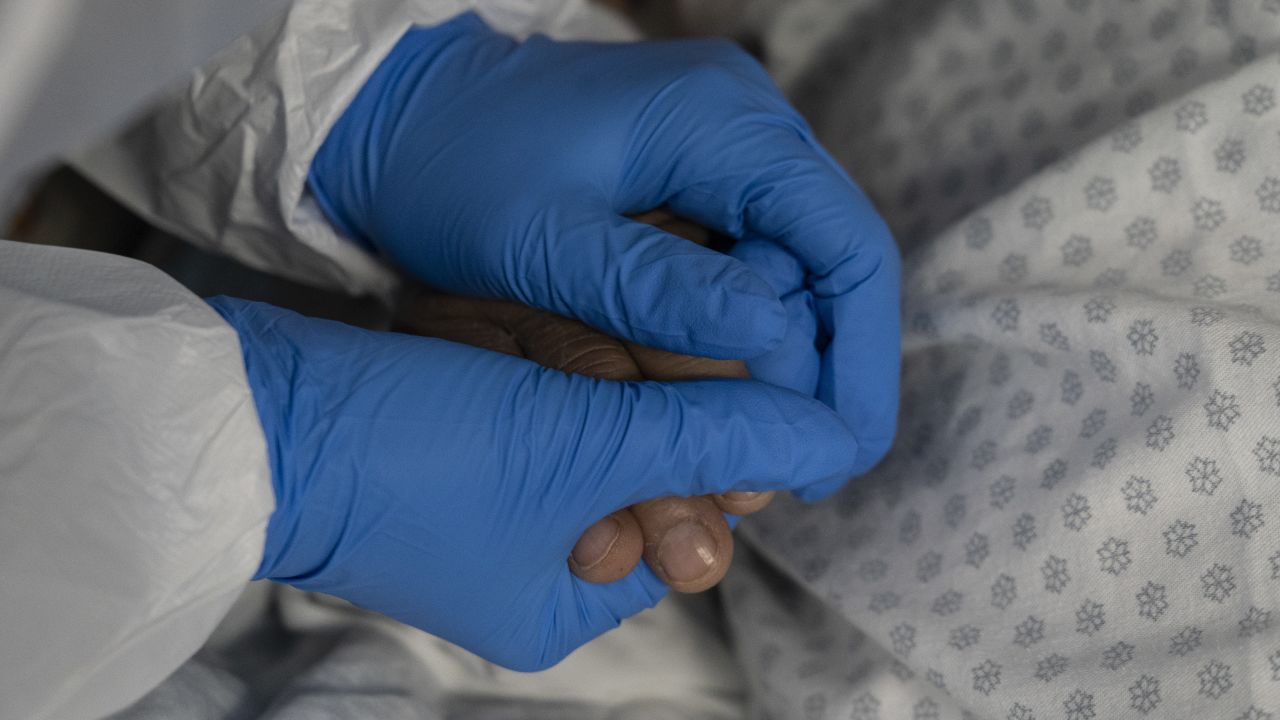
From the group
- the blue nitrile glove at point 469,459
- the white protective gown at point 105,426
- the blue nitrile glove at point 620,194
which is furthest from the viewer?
the blue nitrile glove at point 620,194

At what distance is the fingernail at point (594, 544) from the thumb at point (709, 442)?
0.8 inches

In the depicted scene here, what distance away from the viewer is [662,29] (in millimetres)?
1245

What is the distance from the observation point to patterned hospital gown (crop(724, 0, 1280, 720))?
0.64 m

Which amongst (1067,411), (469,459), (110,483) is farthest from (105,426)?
(1067,411)

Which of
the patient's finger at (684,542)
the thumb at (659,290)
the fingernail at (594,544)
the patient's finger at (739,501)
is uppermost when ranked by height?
the thumb at (659,290)

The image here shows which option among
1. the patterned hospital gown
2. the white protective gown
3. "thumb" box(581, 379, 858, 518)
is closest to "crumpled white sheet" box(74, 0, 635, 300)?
the white protective gown

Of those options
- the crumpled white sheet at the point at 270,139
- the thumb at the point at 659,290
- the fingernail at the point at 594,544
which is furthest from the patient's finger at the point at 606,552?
the crumpled white sheet at the point at 270,139

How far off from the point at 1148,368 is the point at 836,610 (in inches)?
12.1

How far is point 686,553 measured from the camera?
0.69 m

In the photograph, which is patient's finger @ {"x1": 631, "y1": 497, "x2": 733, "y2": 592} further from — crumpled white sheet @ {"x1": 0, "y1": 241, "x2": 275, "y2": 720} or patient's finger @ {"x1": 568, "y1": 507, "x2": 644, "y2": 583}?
crumpled white sheet @ {"x1": 0, "y1": 241, "x2": 275, "y2": 720}

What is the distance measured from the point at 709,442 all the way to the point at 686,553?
0.09 m

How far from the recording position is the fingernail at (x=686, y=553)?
693 millimetres

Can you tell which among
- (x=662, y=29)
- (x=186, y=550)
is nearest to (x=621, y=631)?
(x=186, y=550)

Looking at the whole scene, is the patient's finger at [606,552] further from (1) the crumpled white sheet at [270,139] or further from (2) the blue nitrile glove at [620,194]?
(1) the crumpled white sheet at [270,139]
